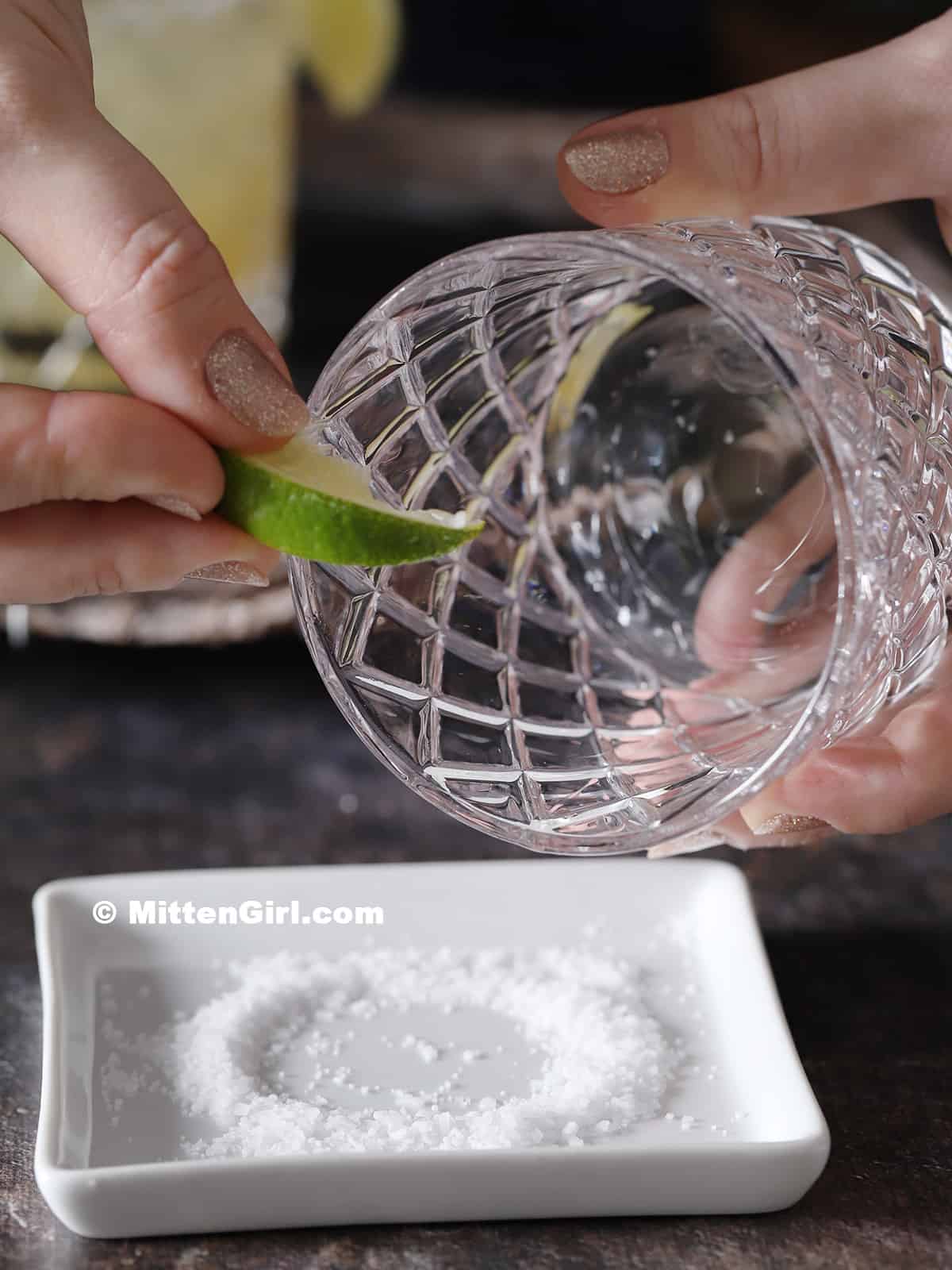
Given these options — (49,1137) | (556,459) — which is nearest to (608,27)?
(556,459)

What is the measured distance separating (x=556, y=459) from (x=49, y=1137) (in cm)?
35

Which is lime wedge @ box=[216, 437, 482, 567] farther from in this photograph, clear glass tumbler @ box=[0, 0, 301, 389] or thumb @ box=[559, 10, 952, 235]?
clear glass tumbler @ box=[0, 0, 301, 389]

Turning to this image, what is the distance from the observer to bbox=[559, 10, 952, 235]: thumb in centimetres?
59

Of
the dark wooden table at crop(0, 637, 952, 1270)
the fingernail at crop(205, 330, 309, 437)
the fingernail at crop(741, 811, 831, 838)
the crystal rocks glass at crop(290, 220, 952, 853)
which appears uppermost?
the fingernail at crop(205, 330, 309, 437)

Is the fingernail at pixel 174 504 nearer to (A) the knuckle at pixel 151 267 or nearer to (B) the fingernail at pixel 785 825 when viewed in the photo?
(A) the knuckle at pixel 151 267

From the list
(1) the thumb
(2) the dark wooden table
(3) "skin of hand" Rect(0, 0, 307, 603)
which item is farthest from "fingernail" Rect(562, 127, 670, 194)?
(2) the dark wooden table

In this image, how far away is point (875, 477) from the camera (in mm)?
436

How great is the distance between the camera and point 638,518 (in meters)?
0.71

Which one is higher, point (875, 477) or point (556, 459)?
point (875, 477)

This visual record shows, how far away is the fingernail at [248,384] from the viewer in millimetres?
412

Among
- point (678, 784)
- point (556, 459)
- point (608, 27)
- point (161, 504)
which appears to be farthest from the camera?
point (608, 27)

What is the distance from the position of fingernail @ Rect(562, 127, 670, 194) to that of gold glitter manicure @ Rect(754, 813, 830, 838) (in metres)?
0.24

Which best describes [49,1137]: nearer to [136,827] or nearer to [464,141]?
[136,827]

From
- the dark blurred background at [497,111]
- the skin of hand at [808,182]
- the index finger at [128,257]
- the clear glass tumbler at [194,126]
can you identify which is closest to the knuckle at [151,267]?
the index finger at [128,257]
